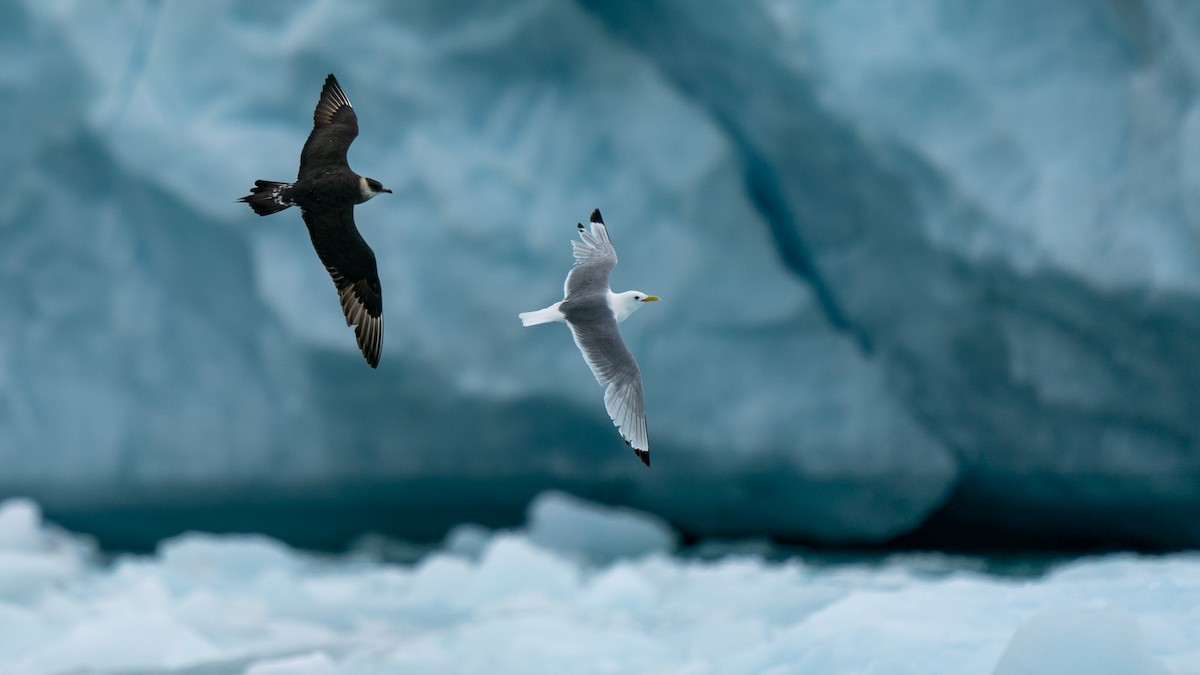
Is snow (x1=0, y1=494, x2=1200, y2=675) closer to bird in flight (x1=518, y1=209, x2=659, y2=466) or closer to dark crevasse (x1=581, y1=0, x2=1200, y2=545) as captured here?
dark crevasse (x1=581, y1=0, x2=1200, y2=545)

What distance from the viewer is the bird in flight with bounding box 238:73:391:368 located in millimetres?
3500

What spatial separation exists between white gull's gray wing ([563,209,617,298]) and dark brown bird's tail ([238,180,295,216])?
902 mm

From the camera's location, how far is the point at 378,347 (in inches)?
151

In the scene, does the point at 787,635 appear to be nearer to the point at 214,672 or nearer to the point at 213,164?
the point at 214,672

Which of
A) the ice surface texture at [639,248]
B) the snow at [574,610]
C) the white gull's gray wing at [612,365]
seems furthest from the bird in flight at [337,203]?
the ice surface texture at [639,248]

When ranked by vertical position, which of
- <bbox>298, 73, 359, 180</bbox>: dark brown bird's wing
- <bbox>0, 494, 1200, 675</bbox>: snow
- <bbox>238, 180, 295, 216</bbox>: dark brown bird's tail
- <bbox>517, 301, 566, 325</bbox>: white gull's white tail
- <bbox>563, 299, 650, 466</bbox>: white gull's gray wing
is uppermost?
<bbox>298, 73, 359, 180</bbox>: dark brown bird's wing

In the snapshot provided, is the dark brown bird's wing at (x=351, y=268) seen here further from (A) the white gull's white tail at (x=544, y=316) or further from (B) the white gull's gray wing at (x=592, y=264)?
(B) the white gull's gray wing at (x=592, y=264)

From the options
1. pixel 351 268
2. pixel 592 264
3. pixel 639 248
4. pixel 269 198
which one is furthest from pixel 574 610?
pixel 269 198

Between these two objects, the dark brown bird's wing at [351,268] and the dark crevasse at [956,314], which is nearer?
the dark brown bird's wing at [351,268]

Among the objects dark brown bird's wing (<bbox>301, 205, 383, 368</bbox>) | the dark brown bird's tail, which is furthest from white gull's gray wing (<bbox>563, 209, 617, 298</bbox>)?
the dark brown bird's tail

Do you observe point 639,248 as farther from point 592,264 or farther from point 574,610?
point 592,264

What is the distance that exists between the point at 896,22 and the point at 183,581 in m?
4.41

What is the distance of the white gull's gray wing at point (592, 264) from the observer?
3.89 metres

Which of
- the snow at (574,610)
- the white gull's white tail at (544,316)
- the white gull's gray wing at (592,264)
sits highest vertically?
the white gull's gray wing at (592,264)
